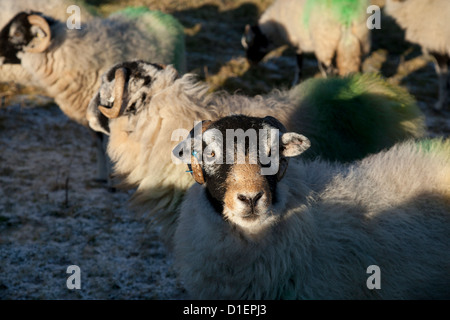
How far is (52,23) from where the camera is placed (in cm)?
589

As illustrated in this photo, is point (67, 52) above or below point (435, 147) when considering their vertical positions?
above

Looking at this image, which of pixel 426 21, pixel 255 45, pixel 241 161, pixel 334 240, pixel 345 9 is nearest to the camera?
pixel 241 161

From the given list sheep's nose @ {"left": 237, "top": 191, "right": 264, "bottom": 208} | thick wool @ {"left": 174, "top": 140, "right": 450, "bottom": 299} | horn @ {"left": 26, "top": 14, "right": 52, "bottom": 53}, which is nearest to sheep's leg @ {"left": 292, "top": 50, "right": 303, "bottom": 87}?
horn @ {"left": 26, "top": 14, "right": 52, "bottom": 53}

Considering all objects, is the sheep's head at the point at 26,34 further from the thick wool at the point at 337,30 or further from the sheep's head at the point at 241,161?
the thick wool at the point at 337,30

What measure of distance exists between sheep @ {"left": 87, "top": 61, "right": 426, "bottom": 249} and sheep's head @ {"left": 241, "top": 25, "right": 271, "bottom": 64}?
6.17 metres

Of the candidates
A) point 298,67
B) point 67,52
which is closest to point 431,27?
point 298,67

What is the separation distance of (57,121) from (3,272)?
3.85 metres

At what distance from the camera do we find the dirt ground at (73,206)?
434 centimetres

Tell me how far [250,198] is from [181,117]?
4.91 feet

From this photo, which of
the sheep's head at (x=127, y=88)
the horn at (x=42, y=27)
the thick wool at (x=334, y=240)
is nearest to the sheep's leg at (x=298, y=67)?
the horn at (x=42, y=27)

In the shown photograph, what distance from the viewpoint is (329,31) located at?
28.0 feet

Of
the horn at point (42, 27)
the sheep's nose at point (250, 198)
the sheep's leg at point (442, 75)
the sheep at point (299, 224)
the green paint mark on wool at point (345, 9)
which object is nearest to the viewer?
the sheep's nose at point (250, 198)

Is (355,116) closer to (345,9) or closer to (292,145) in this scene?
(292,145)

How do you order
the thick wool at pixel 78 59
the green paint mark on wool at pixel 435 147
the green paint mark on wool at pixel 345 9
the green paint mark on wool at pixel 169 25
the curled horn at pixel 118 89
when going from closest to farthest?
the green paint mark on wool at pixel 435 147
the curled horn at pixel 118 89
the thick wool at pixel 78 59
the green paint mark on wool at pixel 169 25
the green paint mark on wool at pixel 345 9
